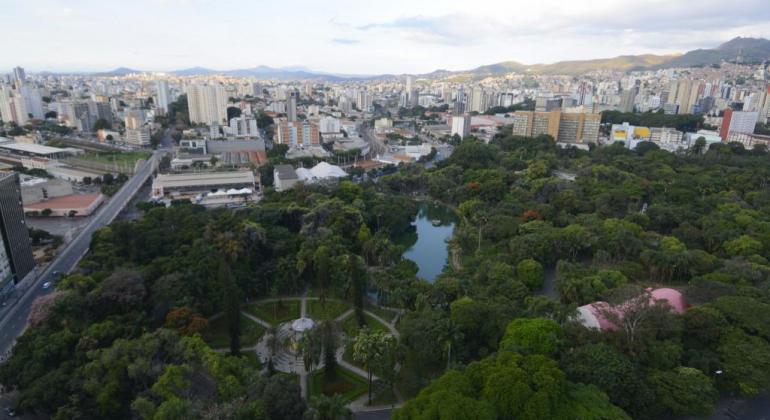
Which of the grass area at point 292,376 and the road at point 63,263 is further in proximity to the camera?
the road at point 63,263

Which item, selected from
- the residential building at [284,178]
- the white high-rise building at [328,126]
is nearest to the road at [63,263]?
the residential building at [284,178]

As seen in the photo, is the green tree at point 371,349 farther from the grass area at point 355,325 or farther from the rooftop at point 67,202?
the rooftop at point 67,202

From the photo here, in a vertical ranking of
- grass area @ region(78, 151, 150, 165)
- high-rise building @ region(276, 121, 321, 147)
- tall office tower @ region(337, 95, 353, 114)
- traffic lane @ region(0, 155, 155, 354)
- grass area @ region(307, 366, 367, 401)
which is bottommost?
grass area @ region(307, 366, 367, 401)

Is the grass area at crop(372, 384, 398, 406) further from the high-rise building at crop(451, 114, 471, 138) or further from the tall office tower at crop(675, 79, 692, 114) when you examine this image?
the tall office tower at crop(675, 79, 692, 114)

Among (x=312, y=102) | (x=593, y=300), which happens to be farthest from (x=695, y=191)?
(x=312, y=102)

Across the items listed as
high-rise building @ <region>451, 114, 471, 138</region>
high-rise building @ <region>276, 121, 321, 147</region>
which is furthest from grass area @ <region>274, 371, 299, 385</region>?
high-rise building @ <region>451, 114, 471, 138</region>

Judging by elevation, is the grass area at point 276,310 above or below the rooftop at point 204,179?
below

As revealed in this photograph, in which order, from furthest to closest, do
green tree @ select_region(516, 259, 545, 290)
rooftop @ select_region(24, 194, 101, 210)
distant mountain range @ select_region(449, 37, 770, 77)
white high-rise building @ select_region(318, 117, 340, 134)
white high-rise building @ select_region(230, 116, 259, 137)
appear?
distant mountain range @ select_region(449, 37, 770, 77) < white high-rise building @ select_region(318, 117, 340, 134) < white high-rise building @ select_region(230, 116, 259, 137) < rooftop @ select_region(24, 194, 101, 210) < green tree @ select_region(516, 259, 545, 290)
